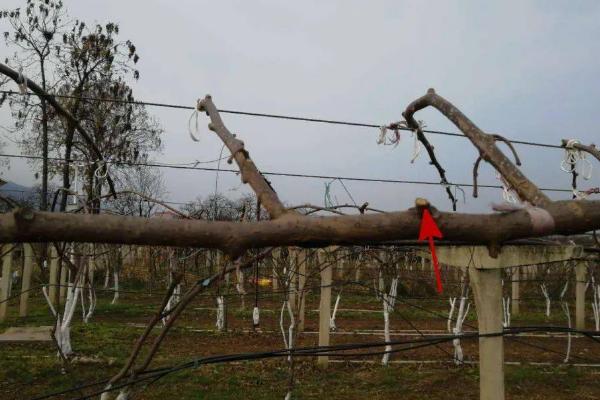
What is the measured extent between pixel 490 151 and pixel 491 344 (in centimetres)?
279

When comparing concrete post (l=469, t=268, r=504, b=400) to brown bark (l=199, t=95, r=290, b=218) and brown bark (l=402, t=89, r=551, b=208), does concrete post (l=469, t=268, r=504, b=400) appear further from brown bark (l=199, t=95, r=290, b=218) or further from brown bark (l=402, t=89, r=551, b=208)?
brown bark (l=199, t=95, r=290, b=218)

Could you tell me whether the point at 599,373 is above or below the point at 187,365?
below

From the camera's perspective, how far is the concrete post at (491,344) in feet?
12.5

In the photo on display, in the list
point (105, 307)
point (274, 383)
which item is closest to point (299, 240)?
point (274, 383)

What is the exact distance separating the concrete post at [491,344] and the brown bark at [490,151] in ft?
8.11

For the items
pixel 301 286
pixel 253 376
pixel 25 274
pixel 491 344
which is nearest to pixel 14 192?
pixel 25 274

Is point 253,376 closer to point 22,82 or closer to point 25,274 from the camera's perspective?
point 22,82

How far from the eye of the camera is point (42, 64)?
11094 mm

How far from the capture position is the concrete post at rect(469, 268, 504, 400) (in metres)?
3.82

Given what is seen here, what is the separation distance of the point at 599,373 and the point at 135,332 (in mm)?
7709

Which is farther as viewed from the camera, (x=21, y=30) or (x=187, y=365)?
(x=21, y=30)

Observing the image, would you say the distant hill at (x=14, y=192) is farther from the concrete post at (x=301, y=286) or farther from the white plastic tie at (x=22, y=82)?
the concrete post at (x=301, y=286)

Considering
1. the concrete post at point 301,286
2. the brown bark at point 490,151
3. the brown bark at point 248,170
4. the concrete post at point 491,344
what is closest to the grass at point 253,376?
the concrete post at point 301,286

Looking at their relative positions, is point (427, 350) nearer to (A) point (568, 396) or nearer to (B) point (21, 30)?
(A) point (568, 396)
